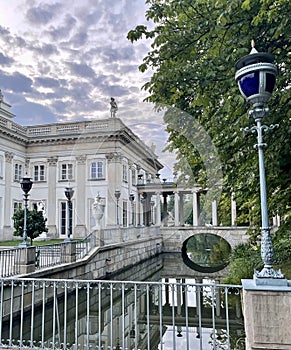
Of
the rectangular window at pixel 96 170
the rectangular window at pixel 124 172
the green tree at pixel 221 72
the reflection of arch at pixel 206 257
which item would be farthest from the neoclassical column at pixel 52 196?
the green tree at pixel 221 72

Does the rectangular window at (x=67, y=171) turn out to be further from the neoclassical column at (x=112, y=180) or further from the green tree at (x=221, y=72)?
the green tree at (x=221, y=72)

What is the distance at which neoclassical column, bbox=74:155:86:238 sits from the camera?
79.8 feet

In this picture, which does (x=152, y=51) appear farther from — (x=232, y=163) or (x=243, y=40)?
(x=232, y=163)

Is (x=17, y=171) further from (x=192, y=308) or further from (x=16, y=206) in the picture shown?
(x=192, y=308)

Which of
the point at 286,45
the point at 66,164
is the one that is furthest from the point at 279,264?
the point at 66,164

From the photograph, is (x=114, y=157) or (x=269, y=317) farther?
(x=114, y=157)

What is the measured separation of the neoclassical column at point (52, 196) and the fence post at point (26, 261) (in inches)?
661

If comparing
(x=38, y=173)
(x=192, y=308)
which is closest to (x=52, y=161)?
(x=38, y=173)

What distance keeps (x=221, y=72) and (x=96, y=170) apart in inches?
803

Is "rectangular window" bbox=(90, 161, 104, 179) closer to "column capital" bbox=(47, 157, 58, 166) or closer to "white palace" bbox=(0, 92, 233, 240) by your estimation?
"white palace" bbox=(0, 92, 233, 240)

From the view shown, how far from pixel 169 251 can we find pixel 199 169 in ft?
67.0

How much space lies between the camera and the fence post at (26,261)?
28.8ft

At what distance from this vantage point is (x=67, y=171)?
85.3 ft

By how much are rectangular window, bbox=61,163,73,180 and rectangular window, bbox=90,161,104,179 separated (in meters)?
2.17
